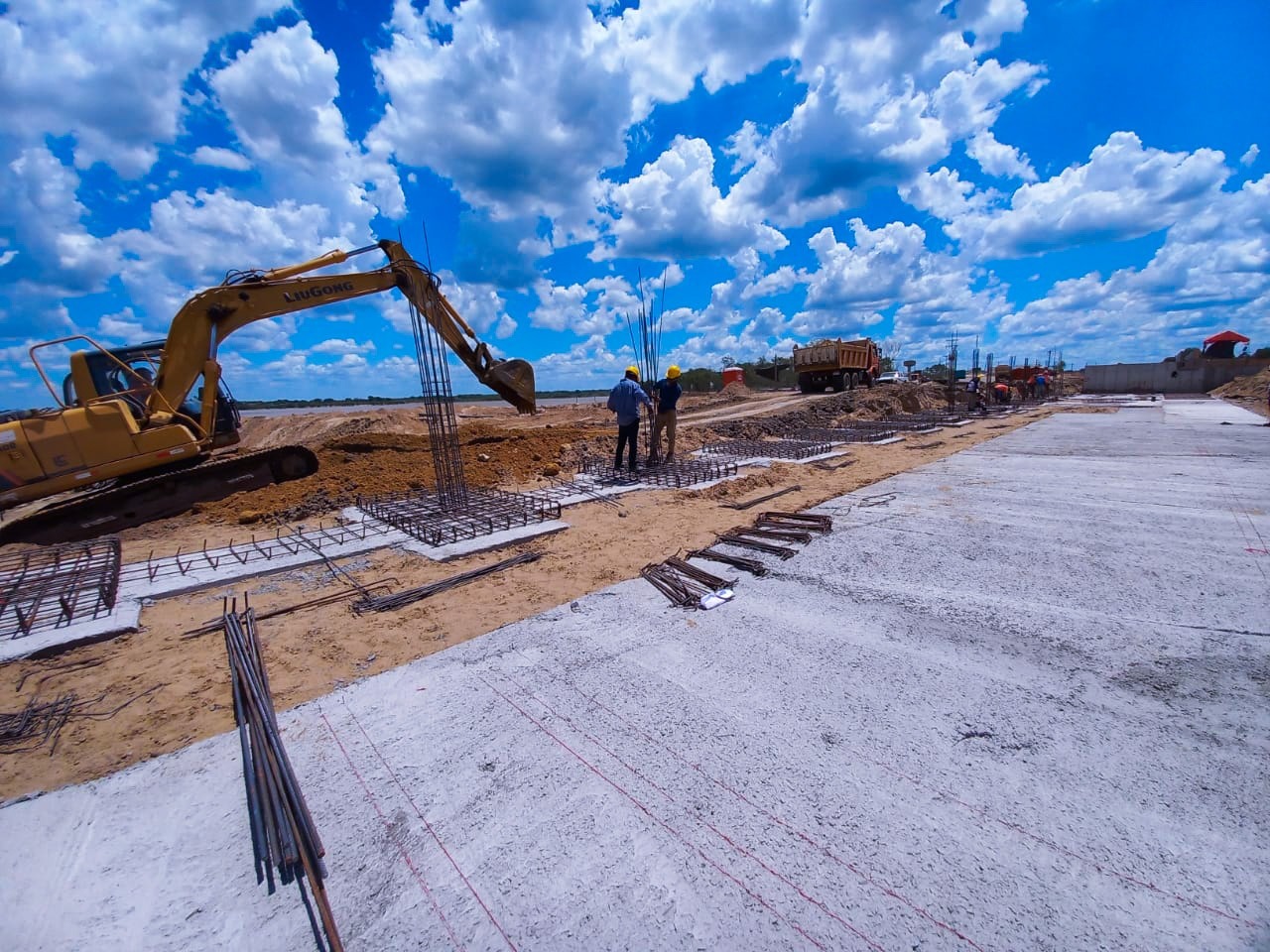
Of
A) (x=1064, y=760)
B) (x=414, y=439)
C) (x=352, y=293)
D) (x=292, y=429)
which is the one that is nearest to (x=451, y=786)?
(x=1064, y=760)

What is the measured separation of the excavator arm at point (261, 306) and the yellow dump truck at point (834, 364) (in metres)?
21.1

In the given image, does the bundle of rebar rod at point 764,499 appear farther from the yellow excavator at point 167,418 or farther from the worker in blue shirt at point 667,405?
the yellow excavator at point 167,418

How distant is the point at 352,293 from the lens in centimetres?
848

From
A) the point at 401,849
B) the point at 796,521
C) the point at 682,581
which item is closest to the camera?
the point at 401,849

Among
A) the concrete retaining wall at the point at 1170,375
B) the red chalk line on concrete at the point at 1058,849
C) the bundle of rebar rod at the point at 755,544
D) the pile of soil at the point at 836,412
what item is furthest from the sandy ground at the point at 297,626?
the concrete retaining wall at the point at 1170,375

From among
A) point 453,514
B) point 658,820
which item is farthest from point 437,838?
point 453,514

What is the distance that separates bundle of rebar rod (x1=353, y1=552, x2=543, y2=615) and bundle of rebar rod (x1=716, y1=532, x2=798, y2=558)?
1.83 meters

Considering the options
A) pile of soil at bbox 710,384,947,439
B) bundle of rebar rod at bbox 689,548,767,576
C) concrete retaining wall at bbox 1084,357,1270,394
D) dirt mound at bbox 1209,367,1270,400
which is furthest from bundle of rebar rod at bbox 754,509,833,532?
concrete retaining wall at bbox 1084,357,1270,394

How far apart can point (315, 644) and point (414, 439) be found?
930 centimetres

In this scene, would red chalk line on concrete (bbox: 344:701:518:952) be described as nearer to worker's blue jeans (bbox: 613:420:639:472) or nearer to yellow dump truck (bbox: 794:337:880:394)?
worker's blue jeans (bbox: 613:420:639:472)

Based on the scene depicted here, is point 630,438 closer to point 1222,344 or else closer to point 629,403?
point 629,403

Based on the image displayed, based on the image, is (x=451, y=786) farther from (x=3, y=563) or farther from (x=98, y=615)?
(x=3, y=563)

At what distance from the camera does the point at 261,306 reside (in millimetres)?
A: 8195

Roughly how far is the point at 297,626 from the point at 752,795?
3329 mm
